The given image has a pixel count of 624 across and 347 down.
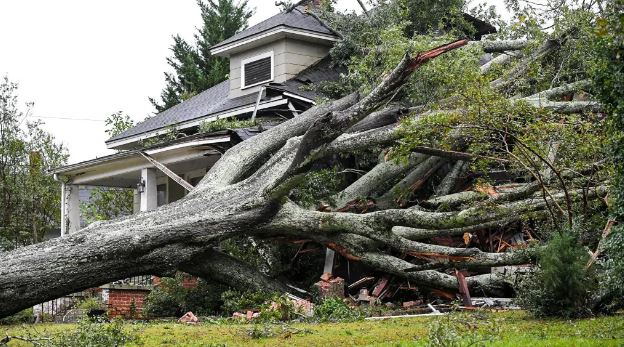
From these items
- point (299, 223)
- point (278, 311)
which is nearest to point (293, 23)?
point (299, 223)

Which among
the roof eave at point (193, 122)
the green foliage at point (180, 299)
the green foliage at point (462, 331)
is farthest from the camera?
the roof eave at point (193, 122)

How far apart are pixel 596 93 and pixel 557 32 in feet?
26.4

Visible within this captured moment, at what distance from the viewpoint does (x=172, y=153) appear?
62.8 ft

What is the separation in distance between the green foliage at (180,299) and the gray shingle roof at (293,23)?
26.5 feet

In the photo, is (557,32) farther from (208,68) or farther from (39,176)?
(208,68)

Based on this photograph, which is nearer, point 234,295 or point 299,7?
point 234,295

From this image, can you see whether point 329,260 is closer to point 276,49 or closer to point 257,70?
point 276,49

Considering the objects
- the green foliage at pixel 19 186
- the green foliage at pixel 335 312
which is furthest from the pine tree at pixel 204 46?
the green foliage at pixel 335 312

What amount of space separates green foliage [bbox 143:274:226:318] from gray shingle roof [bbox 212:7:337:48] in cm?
807

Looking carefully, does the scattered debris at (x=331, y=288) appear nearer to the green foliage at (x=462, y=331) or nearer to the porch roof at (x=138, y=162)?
the green foliage at (x=462, y=331)

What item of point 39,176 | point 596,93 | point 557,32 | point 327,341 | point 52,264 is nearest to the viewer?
point 596,93

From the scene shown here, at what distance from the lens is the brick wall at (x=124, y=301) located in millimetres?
15281

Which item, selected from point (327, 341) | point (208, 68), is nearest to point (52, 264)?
point (327, 341)

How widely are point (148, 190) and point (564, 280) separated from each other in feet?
38.8
